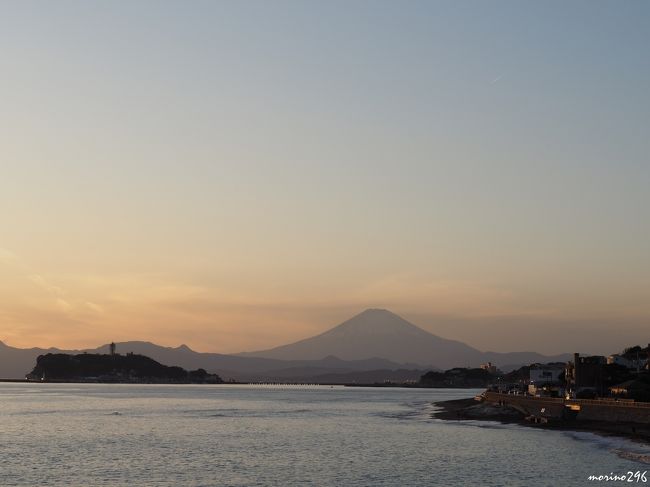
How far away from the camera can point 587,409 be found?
4104 inches

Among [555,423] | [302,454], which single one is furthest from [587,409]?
[302,454]

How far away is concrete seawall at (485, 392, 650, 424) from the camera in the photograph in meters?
88.9

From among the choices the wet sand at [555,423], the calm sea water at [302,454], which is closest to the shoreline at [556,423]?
the wet sand at [555,423]

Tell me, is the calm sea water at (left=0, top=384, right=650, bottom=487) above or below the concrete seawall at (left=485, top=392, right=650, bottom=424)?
below

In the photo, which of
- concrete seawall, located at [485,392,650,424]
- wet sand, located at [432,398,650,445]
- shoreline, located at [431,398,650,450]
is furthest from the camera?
concrete seawall, located at [485,392,650,424]

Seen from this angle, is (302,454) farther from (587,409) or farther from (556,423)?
(587,409)

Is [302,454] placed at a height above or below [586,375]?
below

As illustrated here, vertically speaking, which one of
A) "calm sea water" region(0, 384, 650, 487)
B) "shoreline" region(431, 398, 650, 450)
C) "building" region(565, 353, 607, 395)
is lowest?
"calm sea water" region(0, 384, 650, 487)

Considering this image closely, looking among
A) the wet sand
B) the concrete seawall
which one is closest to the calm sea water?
the wet sand

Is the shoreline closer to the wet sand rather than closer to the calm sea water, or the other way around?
the wet sand

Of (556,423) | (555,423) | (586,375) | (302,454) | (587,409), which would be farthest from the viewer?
(586,375)

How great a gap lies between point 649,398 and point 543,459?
155ft

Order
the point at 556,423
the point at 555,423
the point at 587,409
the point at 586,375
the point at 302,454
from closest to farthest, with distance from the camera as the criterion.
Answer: the point at 302,454 < the point at 587,409 < the point at 556,423 < the point at 555,423 < the point at 586,375

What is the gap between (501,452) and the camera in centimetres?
7581
